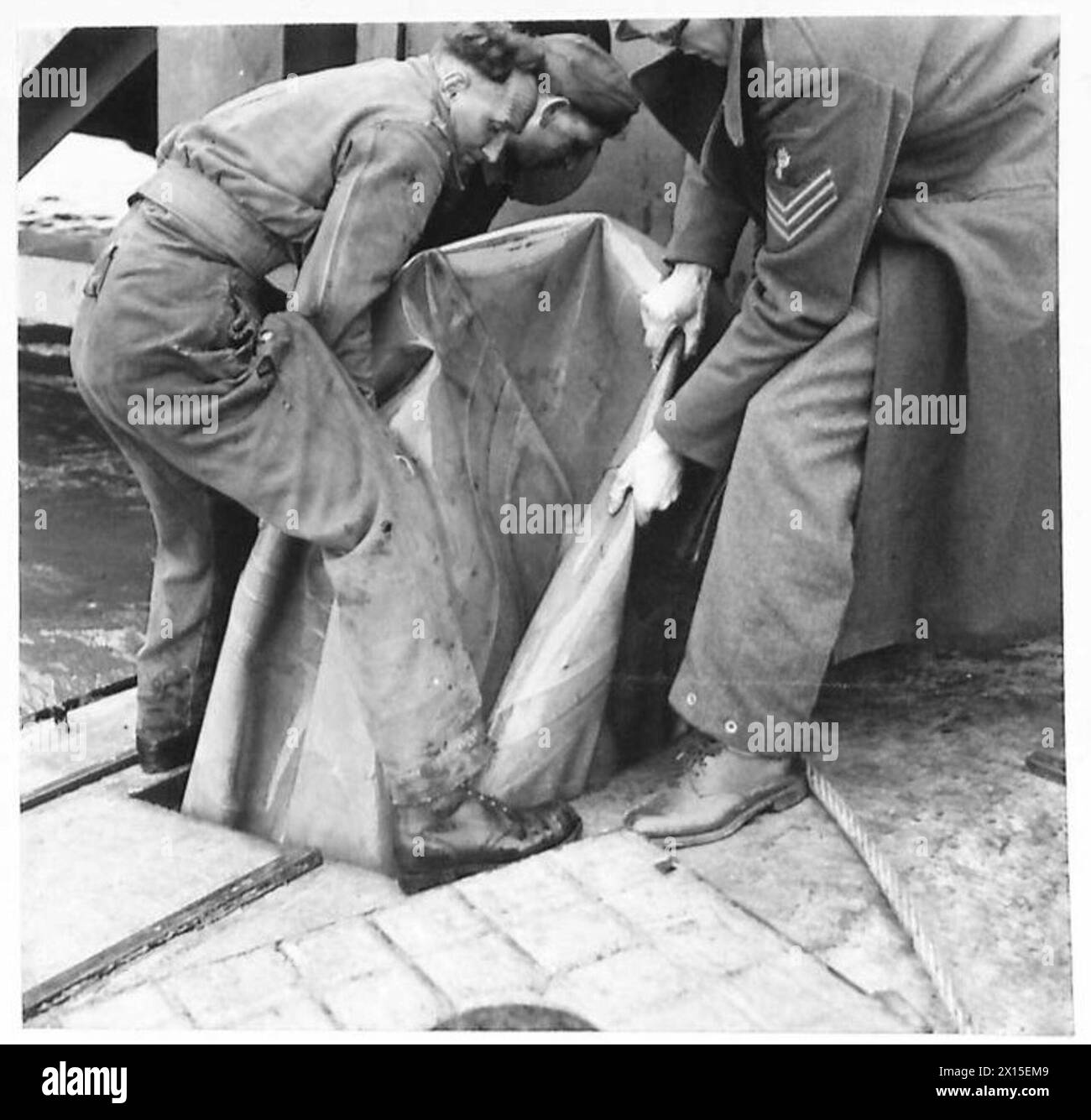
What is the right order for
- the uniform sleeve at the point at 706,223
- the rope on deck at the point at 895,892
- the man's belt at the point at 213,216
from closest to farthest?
the rope on deck at the point at 895,892, the man's belt at the point at 213,216, the uniform sleeve at the point at 706,223

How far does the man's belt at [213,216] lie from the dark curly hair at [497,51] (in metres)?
0.36

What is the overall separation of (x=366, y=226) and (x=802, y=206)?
580 mm

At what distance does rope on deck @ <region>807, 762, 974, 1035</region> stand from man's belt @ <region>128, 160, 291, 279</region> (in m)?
1.06

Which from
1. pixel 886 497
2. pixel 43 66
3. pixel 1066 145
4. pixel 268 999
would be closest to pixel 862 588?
pixel 886 497

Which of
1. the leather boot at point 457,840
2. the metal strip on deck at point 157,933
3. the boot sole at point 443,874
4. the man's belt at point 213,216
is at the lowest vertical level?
the metal strip on deck at point 157,933

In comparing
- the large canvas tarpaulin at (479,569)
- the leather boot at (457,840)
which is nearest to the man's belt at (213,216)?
the large canvas tarpaulin at (479,569)

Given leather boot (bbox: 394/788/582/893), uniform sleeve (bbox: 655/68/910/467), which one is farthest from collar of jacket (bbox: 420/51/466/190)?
leather boot (bbox: 394/788/582/893)

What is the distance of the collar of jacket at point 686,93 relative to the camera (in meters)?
1.87

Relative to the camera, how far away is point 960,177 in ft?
6.11

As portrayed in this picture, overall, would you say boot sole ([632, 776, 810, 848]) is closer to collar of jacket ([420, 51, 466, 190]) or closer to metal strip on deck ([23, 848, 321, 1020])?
metal strip on deck ([23, 848, 321, 1020])

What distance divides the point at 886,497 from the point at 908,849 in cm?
49

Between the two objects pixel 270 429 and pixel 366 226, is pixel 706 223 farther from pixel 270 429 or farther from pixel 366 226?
pixel 270 429

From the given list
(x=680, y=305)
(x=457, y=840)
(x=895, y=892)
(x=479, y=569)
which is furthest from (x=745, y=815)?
(x=680, y=305)

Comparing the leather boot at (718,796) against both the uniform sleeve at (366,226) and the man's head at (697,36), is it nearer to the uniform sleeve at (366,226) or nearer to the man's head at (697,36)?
the uniform sleeve at (366,226)
